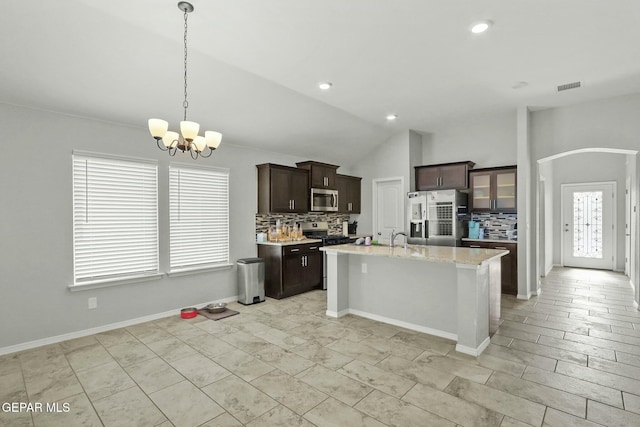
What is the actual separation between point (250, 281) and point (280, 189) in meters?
1.63

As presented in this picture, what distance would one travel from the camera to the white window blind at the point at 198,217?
4.63m

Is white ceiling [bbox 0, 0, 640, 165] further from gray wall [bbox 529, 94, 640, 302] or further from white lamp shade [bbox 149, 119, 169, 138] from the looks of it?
white lamp shade [bbox 149, 119, 169, 138]

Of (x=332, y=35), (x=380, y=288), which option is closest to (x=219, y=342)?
(x=380, y=288)

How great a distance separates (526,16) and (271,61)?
2354 mm

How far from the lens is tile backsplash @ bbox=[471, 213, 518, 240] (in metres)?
5.70

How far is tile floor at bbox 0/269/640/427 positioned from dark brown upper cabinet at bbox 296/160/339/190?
2815 millimetres

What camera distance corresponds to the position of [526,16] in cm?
267

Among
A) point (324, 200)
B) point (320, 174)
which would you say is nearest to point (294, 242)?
point (324, 200)

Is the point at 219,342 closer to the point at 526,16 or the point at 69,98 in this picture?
the point at 69,98

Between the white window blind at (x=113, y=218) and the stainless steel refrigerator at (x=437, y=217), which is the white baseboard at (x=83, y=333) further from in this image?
the stainless steel refrigerator at (x=437, y=217)

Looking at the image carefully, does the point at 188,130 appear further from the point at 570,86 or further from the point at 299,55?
the point at 570,86
